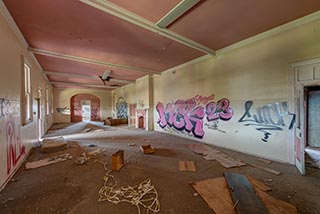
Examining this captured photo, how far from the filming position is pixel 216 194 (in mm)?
2105

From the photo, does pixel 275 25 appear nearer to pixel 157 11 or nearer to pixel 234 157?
pixel 157 11

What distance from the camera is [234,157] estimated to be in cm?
367

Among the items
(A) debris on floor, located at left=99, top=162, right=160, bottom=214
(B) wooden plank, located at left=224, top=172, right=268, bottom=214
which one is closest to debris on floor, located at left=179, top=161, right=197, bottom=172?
(B) wooden plank, located at left=224, top=172, right=268, bottom=214

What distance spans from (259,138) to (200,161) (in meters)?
1.67

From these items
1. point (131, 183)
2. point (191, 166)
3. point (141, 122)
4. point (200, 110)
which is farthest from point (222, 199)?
point (141, 122)

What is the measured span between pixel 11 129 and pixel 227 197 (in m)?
3.94

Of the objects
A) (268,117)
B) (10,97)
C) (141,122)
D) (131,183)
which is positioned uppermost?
(10,97)

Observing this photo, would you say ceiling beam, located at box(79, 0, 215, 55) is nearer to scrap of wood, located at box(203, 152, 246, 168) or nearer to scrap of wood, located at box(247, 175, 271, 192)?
scrap of wood, located at box(203, 152, 246, 168)

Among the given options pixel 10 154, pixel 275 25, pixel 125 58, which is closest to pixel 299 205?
pixel 275 25

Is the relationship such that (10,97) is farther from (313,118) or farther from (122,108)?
(122,108)

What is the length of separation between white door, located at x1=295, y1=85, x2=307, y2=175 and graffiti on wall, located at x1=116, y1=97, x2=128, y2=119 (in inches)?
409

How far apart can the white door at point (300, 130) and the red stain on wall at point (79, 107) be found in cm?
1416

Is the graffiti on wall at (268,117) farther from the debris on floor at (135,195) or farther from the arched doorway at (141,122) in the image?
the arched doorway at (141,122)

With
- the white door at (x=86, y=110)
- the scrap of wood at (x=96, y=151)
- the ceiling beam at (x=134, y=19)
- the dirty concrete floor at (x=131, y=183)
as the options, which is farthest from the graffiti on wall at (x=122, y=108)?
the ceiling beam at (x=134, y=19)
